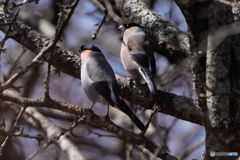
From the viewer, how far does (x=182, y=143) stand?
411 centimetres

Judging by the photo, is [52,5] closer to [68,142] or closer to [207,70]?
[68,142]

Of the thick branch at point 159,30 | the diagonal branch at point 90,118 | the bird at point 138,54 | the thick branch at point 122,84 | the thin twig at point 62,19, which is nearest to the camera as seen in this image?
the thin twig at point 62,19

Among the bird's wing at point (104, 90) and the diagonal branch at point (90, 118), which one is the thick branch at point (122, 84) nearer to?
the bird's wing at point (104, 90)

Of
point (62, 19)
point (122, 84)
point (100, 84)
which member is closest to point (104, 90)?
point (100, 84)

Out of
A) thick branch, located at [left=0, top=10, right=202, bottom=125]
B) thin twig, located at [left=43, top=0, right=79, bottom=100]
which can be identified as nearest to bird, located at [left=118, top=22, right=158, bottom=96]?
thick branch, located at [left=0, top=10, right=202, bottom=125]

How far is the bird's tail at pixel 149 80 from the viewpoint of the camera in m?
2.95

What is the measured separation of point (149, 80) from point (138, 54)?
1.93 ft

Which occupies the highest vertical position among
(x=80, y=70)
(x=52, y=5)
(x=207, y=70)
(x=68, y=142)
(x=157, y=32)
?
(x=52, y=5)

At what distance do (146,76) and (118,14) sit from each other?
42.2 inches

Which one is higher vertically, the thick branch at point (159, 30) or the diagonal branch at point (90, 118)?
the thick branch at point (159, 30)

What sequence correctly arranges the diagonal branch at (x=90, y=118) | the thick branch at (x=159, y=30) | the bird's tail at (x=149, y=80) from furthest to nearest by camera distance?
the thick branch at (x=159, y=30)
the bird's tail at (x=149, y=80)
the diagonal branch at (x=90, y=118)

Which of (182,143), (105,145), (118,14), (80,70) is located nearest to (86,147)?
(105,145)

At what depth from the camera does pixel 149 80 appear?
3.16 metres

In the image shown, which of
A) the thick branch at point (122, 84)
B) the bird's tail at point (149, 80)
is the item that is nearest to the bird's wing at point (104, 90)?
the thick branch at point (122, 84)
